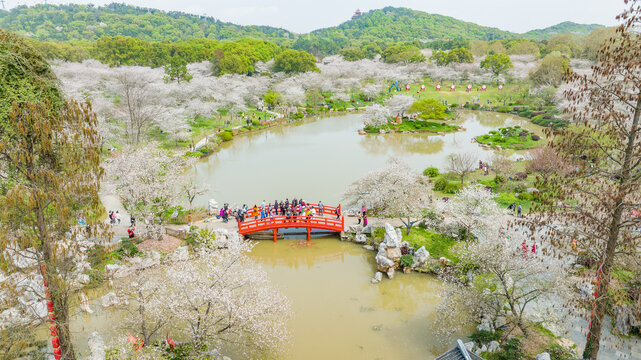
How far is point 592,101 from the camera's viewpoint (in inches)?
404

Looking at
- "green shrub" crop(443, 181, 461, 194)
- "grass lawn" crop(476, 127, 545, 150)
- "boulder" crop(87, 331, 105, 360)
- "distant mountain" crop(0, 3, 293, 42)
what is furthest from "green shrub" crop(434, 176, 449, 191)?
"distant mountain" crop(0, 3, 293, 42)

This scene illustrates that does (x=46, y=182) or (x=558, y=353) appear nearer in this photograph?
(x=46, y=182)

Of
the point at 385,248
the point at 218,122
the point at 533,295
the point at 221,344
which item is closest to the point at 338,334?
the point at 221,344

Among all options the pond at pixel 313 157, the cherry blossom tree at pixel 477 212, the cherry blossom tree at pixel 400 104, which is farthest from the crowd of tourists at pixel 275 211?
the cherry blossom tree at pixel 400 104

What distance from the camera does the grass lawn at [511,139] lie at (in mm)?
42000

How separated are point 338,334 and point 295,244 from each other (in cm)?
834

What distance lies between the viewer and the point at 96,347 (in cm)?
1366

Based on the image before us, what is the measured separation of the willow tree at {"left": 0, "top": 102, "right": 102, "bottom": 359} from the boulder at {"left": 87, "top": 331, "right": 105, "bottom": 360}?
1.16 metres

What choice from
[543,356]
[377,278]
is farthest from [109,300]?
[543,356]

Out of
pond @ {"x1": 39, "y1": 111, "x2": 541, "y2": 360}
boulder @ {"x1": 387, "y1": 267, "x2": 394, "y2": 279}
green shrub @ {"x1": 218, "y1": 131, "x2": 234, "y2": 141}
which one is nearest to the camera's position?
pond @ {"x1": 39, "y1": 111, "x2": 541, "y2": 360}

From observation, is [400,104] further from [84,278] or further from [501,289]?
[84,278]

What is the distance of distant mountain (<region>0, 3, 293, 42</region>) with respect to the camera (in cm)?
11069

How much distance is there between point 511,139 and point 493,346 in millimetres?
35476

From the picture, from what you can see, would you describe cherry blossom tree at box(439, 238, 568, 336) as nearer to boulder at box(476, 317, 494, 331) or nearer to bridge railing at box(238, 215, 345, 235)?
boulder at box(476, 317, 494, 331)
